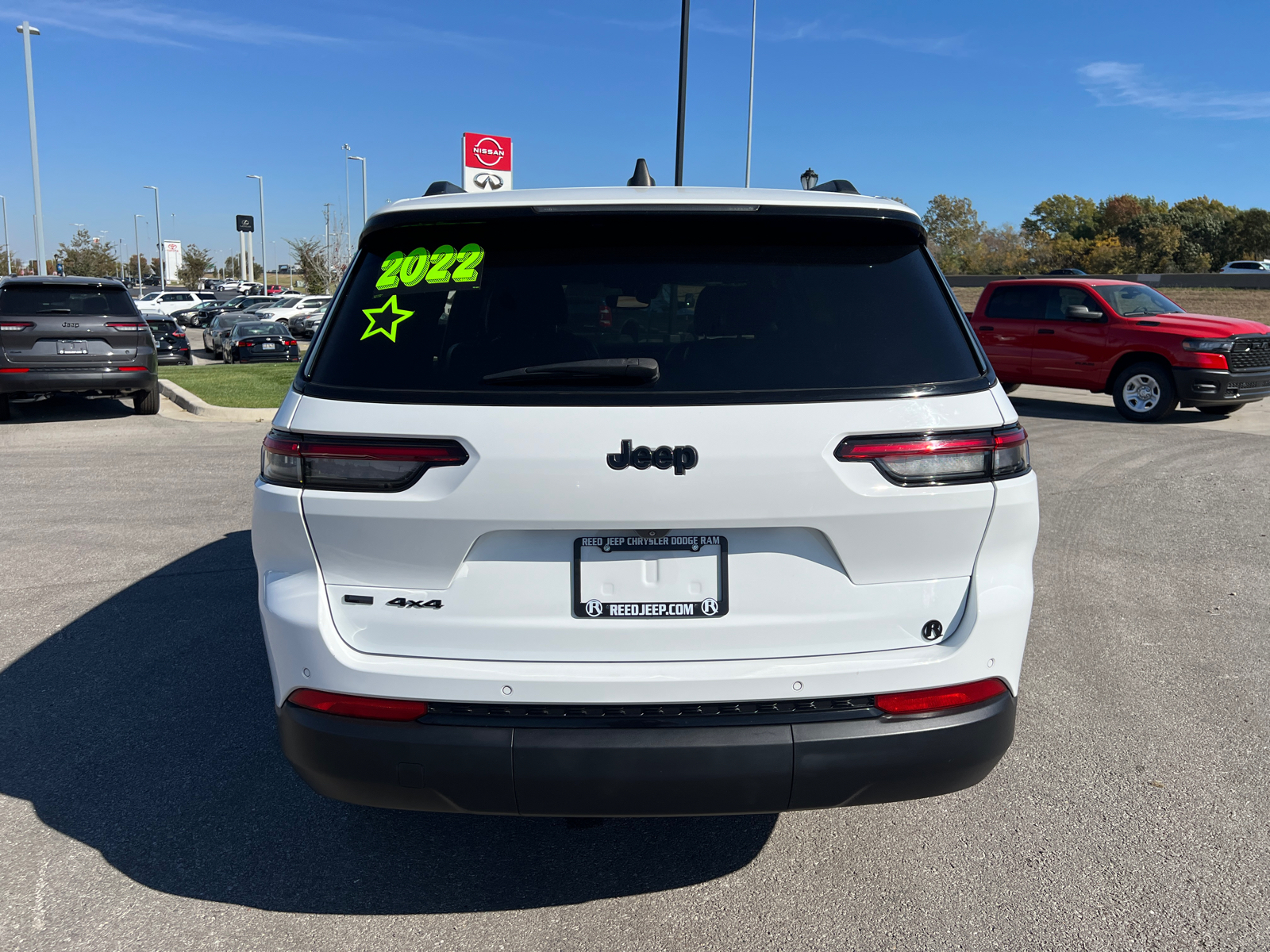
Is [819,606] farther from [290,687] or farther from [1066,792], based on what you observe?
[1066,792]

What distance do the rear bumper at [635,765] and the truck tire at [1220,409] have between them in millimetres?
13076

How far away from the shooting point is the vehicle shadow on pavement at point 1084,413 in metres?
13.9

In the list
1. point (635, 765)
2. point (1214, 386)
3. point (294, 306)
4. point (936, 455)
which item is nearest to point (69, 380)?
point (635, 765)

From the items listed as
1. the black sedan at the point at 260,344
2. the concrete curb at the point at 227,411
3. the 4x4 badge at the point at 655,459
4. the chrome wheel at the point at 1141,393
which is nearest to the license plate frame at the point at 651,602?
the 4x4 badge at the point at 655,459

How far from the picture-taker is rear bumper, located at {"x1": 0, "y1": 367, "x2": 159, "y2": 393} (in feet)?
39.8

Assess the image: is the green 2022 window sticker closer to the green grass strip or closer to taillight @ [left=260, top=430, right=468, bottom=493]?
taillight @ [left=260, top=430, right=468, bottom=493]

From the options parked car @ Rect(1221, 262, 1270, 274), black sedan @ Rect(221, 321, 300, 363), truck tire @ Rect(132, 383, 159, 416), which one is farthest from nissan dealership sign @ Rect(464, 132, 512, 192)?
parked car @ Rect(1221, 262, 1270, 274)

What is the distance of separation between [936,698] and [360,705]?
56.6 inches

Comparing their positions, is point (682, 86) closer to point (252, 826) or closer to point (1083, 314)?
point (1083, 314)

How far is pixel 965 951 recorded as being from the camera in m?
2.64

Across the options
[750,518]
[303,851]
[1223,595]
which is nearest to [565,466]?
[750,518]

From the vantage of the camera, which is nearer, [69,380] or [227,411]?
[69,380]

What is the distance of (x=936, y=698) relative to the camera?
2.55 m

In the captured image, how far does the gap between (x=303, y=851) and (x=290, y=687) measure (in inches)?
33.0
